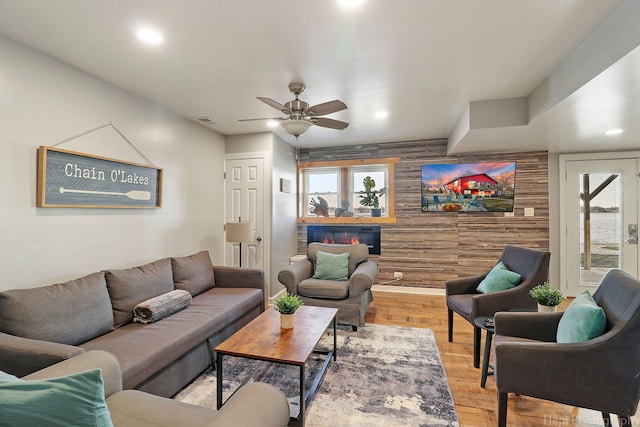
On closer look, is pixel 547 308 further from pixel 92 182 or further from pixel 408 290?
pixel 92 182

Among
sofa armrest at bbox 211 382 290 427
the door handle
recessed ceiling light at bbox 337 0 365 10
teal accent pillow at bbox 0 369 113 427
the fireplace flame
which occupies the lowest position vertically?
sofa armrest at bbox 211 382 290 427

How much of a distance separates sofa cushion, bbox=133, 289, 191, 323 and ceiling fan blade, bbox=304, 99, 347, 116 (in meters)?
2.03

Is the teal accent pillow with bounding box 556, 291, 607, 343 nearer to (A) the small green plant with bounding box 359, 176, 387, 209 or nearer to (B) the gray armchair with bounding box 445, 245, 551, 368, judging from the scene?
(B) the gray armchair with bounding box 445, 245, 551, 368

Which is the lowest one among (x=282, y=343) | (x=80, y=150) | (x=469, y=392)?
(x=469, y=392)

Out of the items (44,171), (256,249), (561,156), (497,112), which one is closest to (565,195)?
(561,156)

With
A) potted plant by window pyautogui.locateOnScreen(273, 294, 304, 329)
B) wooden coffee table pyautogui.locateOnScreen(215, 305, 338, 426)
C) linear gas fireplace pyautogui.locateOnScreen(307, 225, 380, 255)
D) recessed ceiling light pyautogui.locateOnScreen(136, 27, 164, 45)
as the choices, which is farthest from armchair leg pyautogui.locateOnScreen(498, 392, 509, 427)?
linear gas fireplace pyautogui.locateOnScreen(307, 225, 380, 255)

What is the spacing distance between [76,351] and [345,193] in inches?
166

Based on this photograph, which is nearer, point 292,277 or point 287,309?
point 287,309

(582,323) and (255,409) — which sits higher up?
(582,323)

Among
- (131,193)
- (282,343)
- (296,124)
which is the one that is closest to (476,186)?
(296,124)

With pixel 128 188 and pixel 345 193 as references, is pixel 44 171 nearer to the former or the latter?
pixel 128 188

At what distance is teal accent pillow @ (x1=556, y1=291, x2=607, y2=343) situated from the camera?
1587 mm

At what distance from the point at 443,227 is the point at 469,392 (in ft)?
9.51

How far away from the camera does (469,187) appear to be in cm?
453
